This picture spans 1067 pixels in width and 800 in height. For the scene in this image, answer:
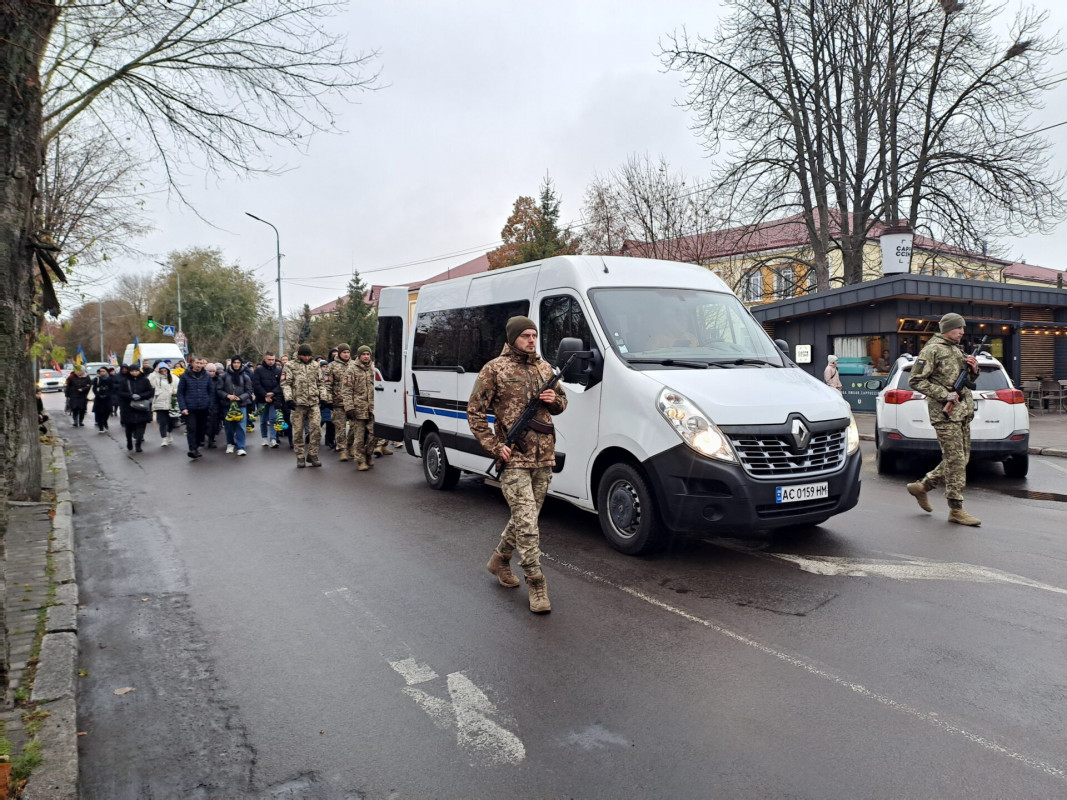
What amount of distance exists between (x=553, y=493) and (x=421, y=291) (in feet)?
13.4

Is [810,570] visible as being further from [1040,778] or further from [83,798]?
[83,798]

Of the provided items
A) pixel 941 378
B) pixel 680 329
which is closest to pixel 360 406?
Answer: pixel 680 329

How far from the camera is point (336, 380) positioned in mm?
12594

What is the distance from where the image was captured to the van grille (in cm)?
538

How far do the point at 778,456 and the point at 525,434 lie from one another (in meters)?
1.92

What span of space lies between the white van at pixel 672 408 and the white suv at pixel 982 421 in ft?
14.0

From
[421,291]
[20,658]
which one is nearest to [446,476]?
[421,291]

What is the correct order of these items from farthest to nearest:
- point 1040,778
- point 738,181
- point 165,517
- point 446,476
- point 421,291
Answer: point 738,181 < point 421,291 < point 446,476 < point 165,517 < point 1040,778

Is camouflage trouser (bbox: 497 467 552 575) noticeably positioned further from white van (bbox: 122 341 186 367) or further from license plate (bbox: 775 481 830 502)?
white van (bbox: 122 341 186 367)

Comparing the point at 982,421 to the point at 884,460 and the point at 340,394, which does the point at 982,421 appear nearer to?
the point at 884,460

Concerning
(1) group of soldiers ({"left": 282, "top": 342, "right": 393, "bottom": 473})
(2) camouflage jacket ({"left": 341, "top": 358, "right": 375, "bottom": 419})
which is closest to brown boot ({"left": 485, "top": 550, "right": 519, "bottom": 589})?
(1) group of soldiers ({"left": 282, "top": 342, "right": 393, "bottom": 473})

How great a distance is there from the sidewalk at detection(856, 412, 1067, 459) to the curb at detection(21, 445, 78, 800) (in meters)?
14.1

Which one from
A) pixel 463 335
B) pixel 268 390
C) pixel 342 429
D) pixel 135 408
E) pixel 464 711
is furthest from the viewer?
pixel 268 390

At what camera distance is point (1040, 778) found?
286cm
